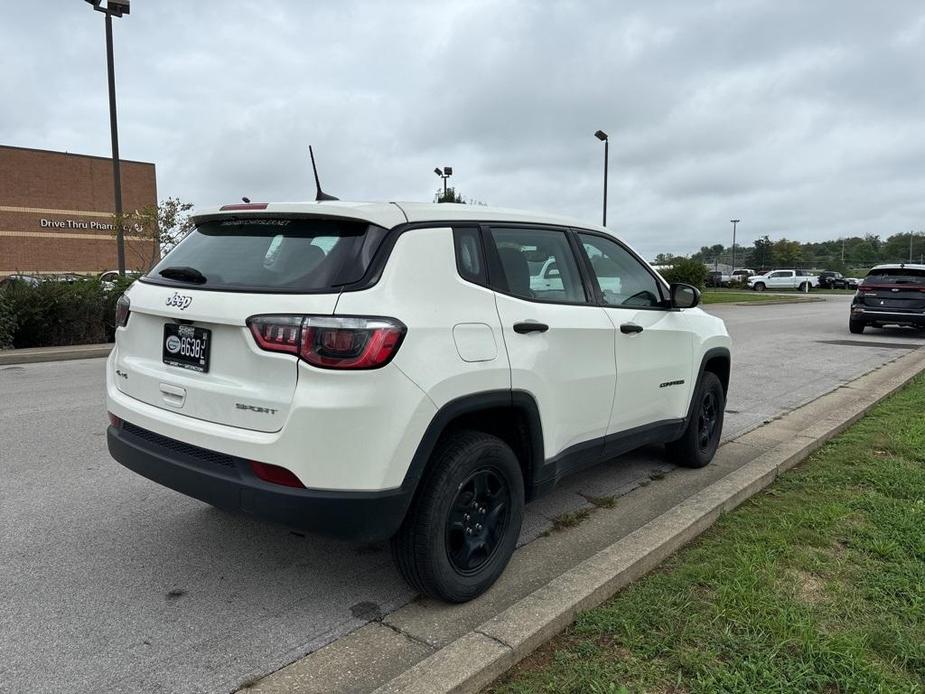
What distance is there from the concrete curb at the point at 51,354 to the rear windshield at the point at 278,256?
9.05 m

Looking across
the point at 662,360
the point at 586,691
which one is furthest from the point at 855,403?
the point at 586,691

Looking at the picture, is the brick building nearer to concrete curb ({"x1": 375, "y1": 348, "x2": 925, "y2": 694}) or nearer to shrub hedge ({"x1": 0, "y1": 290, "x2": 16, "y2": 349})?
shrub hedge ({"x1": 0, "y1": 290, "x2": 16, "y2": 349})

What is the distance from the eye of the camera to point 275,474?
2.62 meters

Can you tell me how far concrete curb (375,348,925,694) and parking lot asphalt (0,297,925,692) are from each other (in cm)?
58

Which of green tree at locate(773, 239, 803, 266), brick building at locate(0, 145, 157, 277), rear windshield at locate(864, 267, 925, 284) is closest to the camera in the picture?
rear windshield at locate(864, 267, 925, 284)

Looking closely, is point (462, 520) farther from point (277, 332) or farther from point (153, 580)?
point (153, 580)

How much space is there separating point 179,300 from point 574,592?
2.11 meters

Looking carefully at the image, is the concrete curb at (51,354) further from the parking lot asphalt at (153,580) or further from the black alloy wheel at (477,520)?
the black alloy wheel at (477,520)

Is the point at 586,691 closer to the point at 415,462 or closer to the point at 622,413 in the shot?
the point at 415,462

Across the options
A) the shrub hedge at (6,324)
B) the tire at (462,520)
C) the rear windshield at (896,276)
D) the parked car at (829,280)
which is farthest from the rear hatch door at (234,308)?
the parked car at (829,280)

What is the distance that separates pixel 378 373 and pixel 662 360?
92.3 inches

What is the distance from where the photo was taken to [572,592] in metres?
2.94

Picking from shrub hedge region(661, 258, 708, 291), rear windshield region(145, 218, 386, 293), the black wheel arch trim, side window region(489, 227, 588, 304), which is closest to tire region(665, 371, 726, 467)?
side window region(489, 227, 588, 304)

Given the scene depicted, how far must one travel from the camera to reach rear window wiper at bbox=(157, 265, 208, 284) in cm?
303
